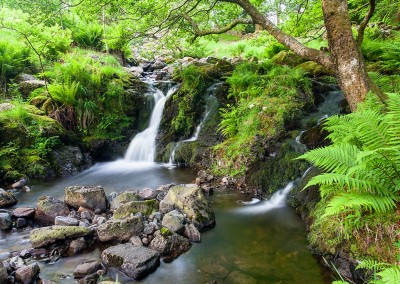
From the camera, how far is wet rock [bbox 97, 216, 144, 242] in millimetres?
4168

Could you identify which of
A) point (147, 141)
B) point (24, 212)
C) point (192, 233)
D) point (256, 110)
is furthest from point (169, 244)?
point (147, 141)

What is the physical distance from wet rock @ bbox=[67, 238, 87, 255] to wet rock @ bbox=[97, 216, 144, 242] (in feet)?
0.81

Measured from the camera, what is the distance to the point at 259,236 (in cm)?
434

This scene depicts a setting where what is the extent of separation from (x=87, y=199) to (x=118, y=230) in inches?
50.9

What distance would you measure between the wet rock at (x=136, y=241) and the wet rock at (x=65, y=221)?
1084 millimetres

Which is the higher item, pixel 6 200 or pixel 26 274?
pixel 6 200

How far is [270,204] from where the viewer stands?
5434mm

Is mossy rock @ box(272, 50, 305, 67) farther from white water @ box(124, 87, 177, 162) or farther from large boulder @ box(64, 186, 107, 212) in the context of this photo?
large boulder @ box(64, 186, 107, 212)

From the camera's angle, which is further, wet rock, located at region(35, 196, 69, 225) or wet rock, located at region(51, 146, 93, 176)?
wet rock, located at region(51, 146, 93, 176)

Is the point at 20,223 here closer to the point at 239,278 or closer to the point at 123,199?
the point at 123,199

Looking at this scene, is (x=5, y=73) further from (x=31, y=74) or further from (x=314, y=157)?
(x=314, y=157)

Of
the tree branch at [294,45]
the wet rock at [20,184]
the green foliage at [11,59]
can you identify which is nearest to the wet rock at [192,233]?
the tree branch at [294,45]

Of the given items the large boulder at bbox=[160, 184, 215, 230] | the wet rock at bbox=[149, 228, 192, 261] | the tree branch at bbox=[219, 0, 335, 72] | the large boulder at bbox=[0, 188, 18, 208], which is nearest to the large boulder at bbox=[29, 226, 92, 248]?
the wet rock at bbox=[149, 228, 192, 261]

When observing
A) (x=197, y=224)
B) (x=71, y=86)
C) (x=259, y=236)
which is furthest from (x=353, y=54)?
(x=71, y=86)
